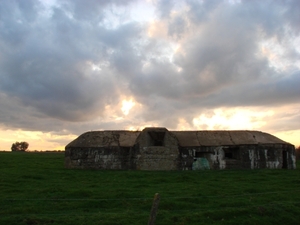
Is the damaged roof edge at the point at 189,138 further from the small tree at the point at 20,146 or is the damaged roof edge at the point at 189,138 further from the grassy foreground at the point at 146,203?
the small tree at the point at 20,146

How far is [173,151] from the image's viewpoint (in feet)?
82.3

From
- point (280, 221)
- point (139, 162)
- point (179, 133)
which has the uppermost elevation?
point (179, 133)

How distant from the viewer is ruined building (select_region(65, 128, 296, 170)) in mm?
25031

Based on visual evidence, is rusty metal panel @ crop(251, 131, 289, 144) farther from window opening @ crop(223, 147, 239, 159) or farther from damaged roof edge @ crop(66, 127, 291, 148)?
window opening @ crop(223, 147, 239, 159)

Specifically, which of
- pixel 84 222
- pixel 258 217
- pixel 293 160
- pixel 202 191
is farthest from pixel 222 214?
pixel 293 160

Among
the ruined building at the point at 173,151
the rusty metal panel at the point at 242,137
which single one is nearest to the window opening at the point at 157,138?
the ruined building at the point at 173,151

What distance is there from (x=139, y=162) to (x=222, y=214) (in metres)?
14.7

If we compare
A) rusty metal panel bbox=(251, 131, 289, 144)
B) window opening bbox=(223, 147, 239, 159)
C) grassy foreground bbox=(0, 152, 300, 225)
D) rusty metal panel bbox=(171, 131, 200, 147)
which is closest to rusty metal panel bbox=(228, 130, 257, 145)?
rusty metal panel bbox=(251, 131, 289, 144)

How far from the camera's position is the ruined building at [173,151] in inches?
985

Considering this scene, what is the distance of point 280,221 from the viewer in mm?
10688

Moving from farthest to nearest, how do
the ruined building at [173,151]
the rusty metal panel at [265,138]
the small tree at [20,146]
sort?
the small tree at [20,146], the rusty metal panel at [265,138], the ruined building at [173,151]

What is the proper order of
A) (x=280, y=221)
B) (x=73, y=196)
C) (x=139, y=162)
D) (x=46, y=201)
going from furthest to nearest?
(x=139, y=162), (x=73, y=196), (x=46, y=201), (x=280, y=221)

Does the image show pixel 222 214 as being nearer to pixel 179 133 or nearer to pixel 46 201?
pixel 46 201

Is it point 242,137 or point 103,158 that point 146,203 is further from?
point 242,137
